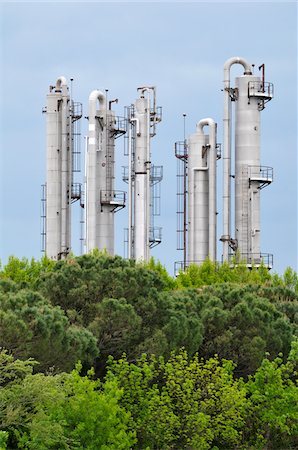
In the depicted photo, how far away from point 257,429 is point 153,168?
26.7m

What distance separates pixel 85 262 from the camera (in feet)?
133

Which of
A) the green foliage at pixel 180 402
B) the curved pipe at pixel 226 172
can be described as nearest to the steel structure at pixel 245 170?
the curved pipe at pixel 226 172

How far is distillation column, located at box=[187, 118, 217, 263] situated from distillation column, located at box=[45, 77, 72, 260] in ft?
20.2

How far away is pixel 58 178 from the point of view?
213 ft

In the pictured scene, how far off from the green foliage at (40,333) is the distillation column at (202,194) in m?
28.5

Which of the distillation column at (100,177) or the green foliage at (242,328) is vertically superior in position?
the distillation column at (100,177)

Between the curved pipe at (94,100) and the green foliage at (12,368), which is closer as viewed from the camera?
the green foliage at (12,368)

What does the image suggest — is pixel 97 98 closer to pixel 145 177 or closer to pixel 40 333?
pixel 145 177

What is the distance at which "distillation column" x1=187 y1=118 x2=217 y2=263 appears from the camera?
2544 inches

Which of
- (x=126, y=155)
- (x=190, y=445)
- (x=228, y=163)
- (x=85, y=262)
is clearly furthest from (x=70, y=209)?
(x=190, y=445)

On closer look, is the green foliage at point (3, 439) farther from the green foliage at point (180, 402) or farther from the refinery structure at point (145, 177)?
the refinery structure at point (145, 177)

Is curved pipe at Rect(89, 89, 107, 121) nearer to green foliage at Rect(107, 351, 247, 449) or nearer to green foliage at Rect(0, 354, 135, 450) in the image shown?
green foliage at Rect(107, 351, 247, 449)

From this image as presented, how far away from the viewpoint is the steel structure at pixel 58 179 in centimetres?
6469

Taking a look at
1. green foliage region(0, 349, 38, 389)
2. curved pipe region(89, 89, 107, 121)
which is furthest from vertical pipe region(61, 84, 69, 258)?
green foliage region(0, 349, 38, 389)
